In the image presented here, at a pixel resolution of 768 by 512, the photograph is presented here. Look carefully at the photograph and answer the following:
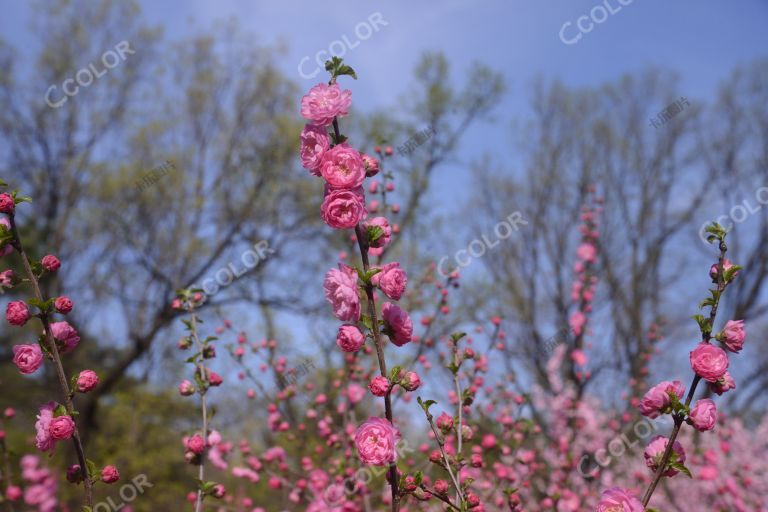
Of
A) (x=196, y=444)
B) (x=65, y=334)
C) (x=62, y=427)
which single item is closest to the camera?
(x=62, y=427)

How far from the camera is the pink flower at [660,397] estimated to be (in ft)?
5.48

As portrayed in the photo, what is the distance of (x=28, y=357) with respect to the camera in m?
1.74

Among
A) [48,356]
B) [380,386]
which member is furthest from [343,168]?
[48,356]

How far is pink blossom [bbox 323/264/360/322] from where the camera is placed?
1530 millimetres

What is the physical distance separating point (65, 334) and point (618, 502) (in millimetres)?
1712

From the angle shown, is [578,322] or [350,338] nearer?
[350,338]

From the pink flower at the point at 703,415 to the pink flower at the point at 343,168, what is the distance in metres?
1.15

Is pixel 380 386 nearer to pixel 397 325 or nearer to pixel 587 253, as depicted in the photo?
A: pixel 397 325

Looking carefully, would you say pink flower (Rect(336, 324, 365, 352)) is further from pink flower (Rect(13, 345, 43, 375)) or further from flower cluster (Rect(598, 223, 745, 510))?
pink flower (Rect(13, 345, 43, 375))

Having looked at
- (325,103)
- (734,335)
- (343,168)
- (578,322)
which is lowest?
(734,335)

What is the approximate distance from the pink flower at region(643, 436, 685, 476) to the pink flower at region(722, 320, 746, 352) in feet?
1.09

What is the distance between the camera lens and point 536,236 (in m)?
14.2

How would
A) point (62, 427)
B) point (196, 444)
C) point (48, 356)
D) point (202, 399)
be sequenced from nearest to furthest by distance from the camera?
point (62, 427) → point (48, 356) → point (196, 444) → point (202, 399)

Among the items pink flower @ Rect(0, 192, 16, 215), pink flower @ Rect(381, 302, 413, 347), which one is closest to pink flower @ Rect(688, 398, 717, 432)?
pink flower @ Rect(381, 302, 413, 347)
